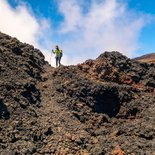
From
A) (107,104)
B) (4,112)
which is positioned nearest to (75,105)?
(107,104)

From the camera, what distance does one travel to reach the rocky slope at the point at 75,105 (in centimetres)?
2305

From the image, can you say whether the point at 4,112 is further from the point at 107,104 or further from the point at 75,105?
the point at 107,104

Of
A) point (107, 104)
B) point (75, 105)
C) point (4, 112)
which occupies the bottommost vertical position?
point (4, 112)

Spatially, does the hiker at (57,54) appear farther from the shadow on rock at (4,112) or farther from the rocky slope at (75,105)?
the shadow on rock at (4,112)

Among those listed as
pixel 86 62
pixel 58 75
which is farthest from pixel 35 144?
pixel 86 62

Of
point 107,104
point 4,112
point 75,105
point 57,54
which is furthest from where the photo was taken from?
point 57,54

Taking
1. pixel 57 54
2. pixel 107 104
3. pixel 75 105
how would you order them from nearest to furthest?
pixel 75 105
pixel 107 104
pixel 57 54

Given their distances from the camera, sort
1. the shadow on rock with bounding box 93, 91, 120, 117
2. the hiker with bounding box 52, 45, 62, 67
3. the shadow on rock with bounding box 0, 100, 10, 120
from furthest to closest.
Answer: the hiker with bounding box 52, 45, 62, 67, the shadow on rock with bounding box 93, 91, 120, 117, the shadow on rock with bounding box 0, 100, 10, 120

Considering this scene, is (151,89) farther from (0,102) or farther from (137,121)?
(0,102)

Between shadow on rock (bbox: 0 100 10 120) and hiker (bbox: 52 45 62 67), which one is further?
hiker (bbox: 52 45 62 67)

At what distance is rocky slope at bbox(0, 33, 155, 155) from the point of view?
2305 centimetres

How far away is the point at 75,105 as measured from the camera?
2864 centimetres

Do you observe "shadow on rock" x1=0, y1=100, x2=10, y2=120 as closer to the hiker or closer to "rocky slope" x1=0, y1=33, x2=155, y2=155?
"rocky slope" x1=0, y1=33, x2=155, y2=155

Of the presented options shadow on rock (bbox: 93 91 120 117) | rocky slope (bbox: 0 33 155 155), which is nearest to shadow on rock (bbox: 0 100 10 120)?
rocky slope (bbox: 0 33 155 155)
